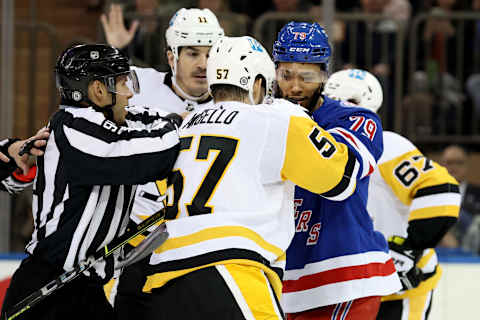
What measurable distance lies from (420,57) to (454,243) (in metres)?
1.45

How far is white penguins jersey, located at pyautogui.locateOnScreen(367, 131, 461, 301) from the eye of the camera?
3352mm

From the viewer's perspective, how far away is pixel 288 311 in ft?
9.55

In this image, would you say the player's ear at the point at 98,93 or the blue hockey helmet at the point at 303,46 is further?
the blue hockey helmet at the point at 303,46

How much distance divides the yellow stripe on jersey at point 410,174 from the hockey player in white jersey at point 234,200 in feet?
3.35

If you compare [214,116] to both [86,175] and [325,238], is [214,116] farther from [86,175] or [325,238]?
[325,238]

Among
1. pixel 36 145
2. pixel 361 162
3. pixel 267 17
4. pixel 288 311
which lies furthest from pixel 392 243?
pixel 267 17

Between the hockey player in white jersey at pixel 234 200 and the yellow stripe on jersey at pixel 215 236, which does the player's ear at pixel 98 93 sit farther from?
the yellow stripe on jersey at pixel 215 236

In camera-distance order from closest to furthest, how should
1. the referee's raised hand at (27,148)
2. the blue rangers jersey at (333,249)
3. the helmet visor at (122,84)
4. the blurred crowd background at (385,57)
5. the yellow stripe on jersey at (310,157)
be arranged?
the yellow stripe on jersey at (310,157) < the referee's raised hand at (27,148) < the helmet visor at (122,84) < the blue rangers jersey at (333,249) < the blurred crowd background at (385,57)

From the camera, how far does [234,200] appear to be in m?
2.24

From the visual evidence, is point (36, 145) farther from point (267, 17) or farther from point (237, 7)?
point (237, 7)

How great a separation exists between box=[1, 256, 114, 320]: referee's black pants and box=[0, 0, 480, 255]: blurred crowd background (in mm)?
2713

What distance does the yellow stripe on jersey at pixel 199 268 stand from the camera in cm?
224

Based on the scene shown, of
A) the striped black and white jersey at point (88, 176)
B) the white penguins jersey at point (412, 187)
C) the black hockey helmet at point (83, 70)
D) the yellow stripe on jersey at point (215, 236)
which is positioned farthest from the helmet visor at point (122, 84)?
the white penguins jersey at point (412, 187)

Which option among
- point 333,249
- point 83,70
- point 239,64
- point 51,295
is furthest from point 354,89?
point 51,295
